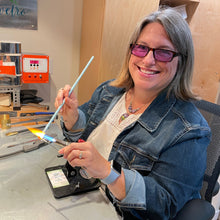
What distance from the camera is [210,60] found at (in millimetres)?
1787

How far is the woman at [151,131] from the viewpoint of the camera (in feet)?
2.39

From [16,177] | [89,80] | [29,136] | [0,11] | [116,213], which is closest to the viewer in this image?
[116,213]

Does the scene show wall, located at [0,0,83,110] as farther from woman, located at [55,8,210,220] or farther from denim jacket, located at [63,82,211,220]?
denim jacket, located at [63,82,211,220]

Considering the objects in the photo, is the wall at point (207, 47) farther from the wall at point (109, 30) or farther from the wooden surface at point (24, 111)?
the wooden surface at point (24, 111)

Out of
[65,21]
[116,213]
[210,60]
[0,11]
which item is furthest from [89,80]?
[116,213]

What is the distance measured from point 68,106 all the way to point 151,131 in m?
0.45

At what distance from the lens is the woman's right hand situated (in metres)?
1.04

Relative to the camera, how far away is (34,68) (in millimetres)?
1685

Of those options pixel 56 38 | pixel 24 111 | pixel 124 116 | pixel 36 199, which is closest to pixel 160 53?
pixel 124 116

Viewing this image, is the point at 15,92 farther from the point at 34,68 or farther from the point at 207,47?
the point at 207,47

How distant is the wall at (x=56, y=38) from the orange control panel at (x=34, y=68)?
292 mm

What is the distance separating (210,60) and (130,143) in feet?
4.16

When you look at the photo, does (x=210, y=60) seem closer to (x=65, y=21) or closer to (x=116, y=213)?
(x=65, y=21)

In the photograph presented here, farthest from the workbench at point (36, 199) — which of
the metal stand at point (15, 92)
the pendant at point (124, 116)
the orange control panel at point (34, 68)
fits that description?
the orange control panel at point (34, 68)
